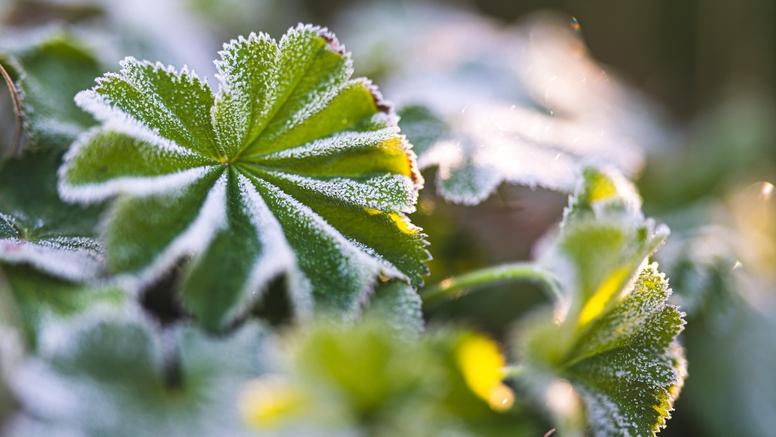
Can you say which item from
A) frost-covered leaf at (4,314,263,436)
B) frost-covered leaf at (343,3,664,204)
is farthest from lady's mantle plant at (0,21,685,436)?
frost-covered leaf at (343,3,664,204)

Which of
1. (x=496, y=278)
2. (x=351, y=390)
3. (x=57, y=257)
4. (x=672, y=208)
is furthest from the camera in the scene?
(x=672, y=208)

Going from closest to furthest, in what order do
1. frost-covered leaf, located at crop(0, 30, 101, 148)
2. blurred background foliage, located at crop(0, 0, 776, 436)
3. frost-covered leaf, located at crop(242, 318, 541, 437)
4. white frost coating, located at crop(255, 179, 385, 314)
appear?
frost-covered leaf, located at crop(242, 318, 541, 437)
white frost coating, located at crop(255, 179, 385, 314)
frost-covered leaf, located at crop(0, 30, 101, 148)
blurred background foliage, located at crop(0, 0, 776, 436)

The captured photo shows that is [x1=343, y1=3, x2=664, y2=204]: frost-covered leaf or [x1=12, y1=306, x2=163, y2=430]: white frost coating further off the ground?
[x1=343, y1=3, x2=664, y2=204]: frost-covered leaf

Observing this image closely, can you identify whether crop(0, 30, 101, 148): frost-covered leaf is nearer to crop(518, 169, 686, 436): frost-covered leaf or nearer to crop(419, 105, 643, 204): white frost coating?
crop(419, 105, 643, 204): white frost coating

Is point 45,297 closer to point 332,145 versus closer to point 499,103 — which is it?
point 332,145

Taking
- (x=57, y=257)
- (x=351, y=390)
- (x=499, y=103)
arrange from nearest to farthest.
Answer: (x=351, y=390), (x=57, y=257), (x=499, y=103)

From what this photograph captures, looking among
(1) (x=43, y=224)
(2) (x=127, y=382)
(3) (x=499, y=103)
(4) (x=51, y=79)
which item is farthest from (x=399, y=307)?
(3) (x=499, y=103)
